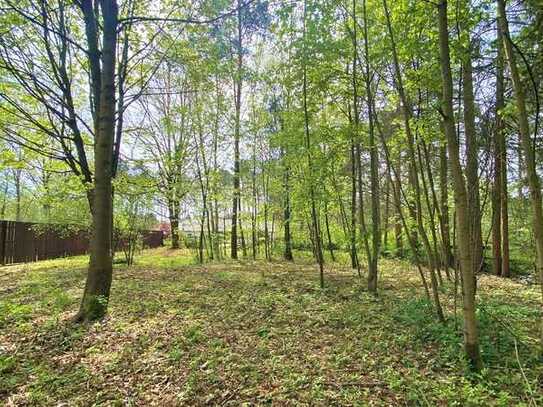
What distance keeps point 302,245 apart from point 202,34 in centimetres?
1108

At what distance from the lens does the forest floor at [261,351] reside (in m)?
2.68

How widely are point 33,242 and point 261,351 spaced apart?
40.2 feet

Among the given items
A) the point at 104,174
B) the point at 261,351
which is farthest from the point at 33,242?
the point at 261,351

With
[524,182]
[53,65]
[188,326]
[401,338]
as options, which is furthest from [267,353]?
[53,65]

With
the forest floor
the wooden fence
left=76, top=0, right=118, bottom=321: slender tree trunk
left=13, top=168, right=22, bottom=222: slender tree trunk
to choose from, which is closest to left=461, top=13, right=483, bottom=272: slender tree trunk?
the forest floor

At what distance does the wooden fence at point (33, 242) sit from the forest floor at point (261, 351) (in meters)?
6.41

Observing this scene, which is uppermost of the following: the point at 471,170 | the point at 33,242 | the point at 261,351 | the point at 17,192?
the point at 17,192

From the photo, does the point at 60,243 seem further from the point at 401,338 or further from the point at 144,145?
the point at 401,338

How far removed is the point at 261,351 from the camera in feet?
11.4

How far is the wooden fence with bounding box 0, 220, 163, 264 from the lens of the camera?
10578 mm

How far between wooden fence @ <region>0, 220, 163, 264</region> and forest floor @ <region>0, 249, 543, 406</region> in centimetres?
641

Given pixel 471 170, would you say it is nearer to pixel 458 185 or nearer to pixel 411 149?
pixel 411 149

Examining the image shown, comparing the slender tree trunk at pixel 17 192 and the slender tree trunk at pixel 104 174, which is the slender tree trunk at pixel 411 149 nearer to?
the slender tree trunk at pixel 104 174

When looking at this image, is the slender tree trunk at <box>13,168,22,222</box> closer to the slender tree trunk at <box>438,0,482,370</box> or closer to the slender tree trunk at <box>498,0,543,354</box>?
the slender tree trunk at <box>438,0,482,370</box>
